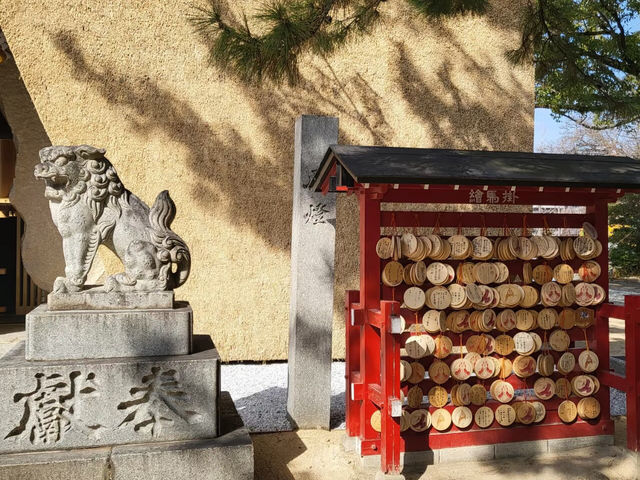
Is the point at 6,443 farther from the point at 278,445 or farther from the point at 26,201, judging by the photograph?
the point at 26,201

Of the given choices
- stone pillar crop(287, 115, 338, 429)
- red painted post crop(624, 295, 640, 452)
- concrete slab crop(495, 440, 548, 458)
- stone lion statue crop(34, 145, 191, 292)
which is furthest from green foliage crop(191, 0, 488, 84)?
concrete slab crop(495, 440, 548, 458)

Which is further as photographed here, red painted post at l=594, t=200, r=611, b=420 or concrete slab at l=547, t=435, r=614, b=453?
red painted post at l=594, t=200, r=611, b=420

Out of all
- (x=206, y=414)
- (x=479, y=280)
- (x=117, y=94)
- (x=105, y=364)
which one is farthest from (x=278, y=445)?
(x=117, y=94)

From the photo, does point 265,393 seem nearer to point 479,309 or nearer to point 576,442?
point 479,309

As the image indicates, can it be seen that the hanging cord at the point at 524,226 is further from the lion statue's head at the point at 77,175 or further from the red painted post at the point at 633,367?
the lion statue's head at the point at 77,175

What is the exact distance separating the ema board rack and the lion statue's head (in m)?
1.55

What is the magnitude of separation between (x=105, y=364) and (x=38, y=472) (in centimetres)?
64

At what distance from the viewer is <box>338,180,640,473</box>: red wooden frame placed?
148 inches

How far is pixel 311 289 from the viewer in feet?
15.4

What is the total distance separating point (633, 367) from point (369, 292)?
6.72 ft

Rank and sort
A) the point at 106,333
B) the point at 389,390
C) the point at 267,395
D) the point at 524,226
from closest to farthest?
Result: the point at 106,333 < the point at 389,390 < the point at 524,226 < the point at 267,395

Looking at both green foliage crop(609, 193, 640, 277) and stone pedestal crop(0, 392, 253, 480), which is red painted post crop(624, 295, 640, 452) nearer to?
stone pedestal crop(0, 392, 253, 480)

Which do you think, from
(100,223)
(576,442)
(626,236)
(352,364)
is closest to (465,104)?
(352,364)

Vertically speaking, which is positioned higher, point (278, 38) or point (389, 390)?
point (278, 38)
